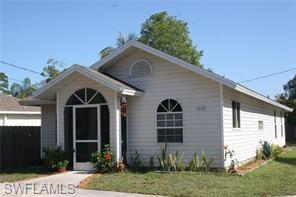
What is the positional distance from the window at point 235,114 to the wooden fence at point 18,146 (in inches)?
345

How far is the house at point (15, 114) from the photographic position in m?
29.4

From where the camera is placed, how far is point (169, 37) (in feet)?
155

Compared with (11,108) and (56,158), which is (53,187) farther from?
(11,108)

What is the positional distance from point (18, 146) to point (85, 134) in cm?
409

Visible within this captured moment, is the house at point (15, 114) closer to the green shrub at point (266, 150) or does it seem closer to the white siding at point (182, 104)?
the white siding at point (182, 104)

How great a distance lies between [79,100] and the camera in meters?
16.1

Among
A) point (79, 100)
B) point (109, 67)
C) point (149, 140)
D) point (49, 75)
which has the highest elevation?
point (49, 75)

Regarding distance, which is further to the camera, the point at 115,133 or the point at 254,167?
the point at 254,167

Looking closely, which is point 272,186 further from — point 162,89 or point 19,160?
point 19,160

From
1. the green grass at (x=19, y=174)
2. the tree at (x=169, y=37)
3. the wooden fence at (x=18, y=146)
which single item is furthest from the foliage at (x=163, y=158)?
the tree at (x=169, y=37)

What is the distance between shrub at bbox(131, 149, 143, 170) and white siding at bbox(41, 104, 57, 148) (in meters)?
5.20

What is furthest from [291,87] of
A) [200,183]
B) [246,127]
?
[200,183]

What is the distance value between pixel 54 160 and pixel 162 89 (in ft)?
15.3

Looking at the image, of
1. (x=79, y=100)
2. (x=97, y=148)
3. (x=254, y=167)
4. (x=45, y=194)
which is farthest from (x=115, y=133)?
(x=254, y=167)
